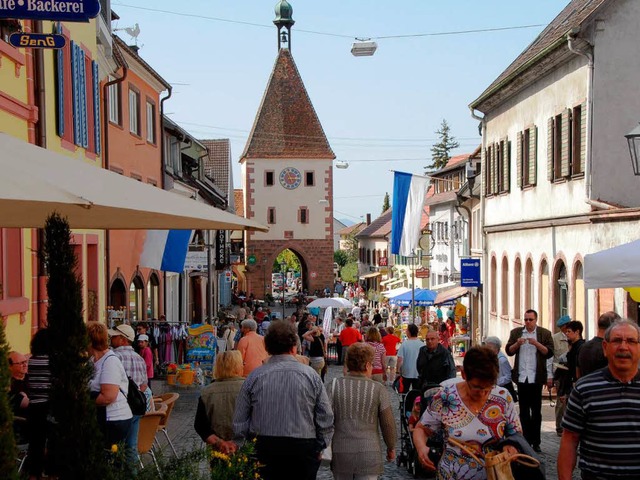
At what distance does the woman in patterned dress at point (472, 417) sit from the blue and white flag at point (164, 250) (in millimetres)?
13146

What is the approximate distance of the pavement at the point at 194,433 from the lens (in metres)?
11.4

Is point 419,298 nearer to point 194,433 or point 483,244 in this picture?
point 483,244

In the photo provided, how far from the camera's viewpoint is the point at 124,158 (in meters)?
26.5

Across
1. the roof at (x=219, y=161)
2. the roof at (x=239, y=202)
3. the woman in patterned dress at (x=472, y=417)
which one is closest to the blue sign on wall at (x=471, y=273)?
the woman in patterned dress at (x=472, y=417)

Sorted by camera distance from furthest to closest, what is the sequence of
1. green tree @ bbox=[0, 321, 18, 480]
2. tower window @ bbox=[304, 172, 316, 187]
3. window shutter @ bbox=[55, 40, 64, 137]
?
tower window @ bbox=[304, 172, 316, 187]
window shutter @ bbox=[55, 40, 64, 137]
green tree @ bbox=[0, 321, 18, 480]

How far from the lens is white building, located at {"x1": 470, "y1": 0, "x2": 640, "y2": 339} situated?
20.6 meters

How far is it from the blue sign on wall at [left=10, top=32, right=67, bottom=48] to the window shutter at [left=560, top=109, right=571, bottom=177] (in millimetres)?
13318

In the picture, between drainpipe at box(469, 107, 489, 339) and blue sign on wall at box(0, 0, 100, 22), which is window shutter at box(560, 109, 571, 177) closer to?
drainpipe at box(469, 107, 489, 339)

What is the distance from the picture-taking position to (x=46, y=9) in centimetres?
987

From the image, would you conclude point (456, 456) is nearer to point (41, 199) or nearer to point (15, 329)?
point (41, 199)

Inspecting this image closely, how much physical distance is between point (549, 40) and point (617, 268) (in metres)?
16.2

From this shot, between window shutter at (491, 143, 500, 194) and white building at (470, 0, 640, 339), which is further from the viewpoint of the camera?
window shutter at (491, 143, 500, 194)

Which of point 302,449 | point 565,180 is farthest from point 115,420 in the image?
point 565,180

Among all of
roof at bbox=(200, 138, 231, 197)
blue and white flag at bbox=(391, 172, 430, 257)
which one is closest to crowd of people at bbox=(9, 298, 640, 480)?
blue and white flag at bbox=(391, 172, 430, 257)
